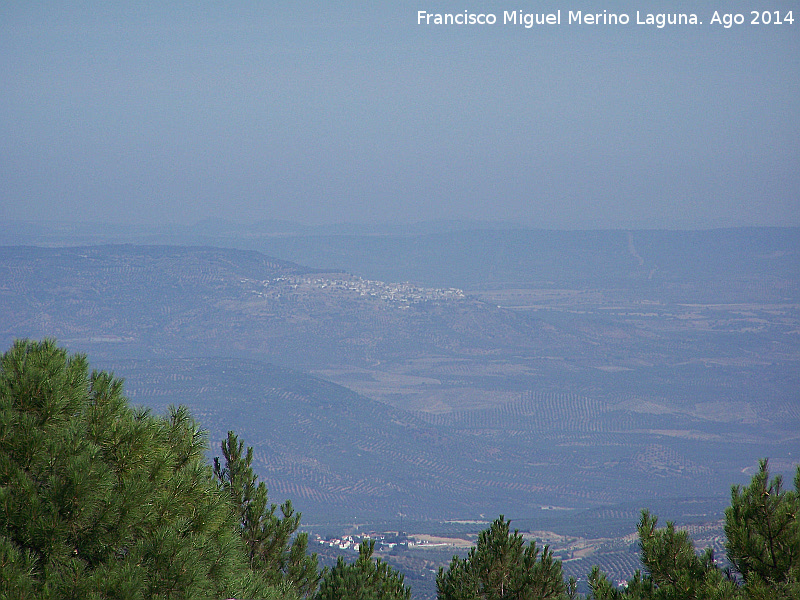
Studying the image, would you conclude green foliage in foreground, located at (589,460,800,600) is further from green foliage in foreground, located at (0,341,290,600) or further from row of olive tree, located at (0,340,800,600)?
green foliage in foreground, located at (0,341,290,600)

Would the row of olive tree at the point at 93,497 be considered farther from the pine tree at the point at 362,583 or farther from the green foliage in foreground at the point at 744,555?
the pine tree at the point at 362,583

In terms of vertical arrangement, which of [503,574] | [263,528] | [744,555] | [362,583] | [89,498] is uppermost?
[89,498]

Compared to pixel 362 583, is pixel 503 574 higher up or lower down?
higher up

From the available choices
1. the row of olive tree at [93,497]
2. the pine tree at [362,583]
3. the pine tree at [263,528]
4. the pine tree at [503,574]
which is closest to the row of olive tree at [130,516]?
the row of olive tree at [93,497]

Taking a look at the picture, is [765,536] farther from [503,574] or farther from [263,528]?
[263,528]

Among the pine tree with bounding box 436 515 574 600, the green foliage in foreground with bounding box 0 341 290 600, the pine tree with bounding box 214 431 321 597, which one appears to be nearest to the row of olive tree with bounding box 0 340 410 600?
the green foliage in foreground with bounding box 0 341 290 600

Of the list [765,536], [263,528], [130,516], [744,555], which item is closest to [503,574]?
[744,555]

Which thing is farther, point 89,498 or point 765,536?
point 765,536
